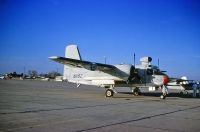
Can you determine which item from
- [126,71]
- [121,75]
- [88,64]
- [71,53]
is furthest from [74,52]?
[126,71]

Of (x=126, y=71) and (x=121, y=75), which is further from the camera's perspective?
(x=121, y=75)

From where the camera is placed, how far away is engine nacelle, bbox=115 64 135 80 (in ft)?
77.1

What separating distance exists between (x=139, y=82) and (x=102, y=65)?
3.99 m

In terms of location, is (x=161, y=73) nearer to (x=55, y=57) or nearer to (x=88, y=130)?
(x=55, y=57)

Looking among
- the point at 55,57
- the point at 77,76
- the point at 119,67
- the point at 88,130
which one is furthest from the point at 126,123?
the point at 77,76

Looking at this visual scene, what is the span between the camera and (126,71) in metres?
23.5

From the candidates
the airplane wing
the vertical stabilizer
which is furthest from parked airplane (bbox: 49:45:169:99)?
the vertical stabilizer

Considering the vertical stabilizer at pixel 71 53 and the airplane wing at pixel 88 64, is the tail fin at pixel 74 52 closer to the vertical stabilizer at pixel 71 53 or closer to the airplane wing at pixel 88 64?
the vertical stabilizer at pixel 71 53

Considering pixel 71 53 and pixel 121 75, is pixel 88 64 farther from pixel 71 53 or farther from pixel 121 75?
pixel 71 53

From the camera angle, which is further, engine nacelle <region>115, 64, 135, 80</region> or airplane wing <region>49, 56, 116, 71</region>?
engine nacelle <region>115, 64, 135, 80</region>

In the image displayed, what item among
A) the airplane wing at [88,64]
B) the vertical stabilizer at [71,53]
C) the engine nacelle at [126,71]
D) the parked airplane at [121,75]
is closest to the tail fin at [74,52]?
the vertical stabilizer at [71,53]

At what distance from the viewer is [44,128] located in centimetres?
803

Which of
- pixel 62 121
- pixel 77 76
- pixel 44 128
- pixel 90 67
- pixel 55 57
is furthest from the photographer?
pixel 77 76

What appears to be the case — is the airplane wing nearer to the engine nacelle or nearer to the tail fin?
the engine nacelle
